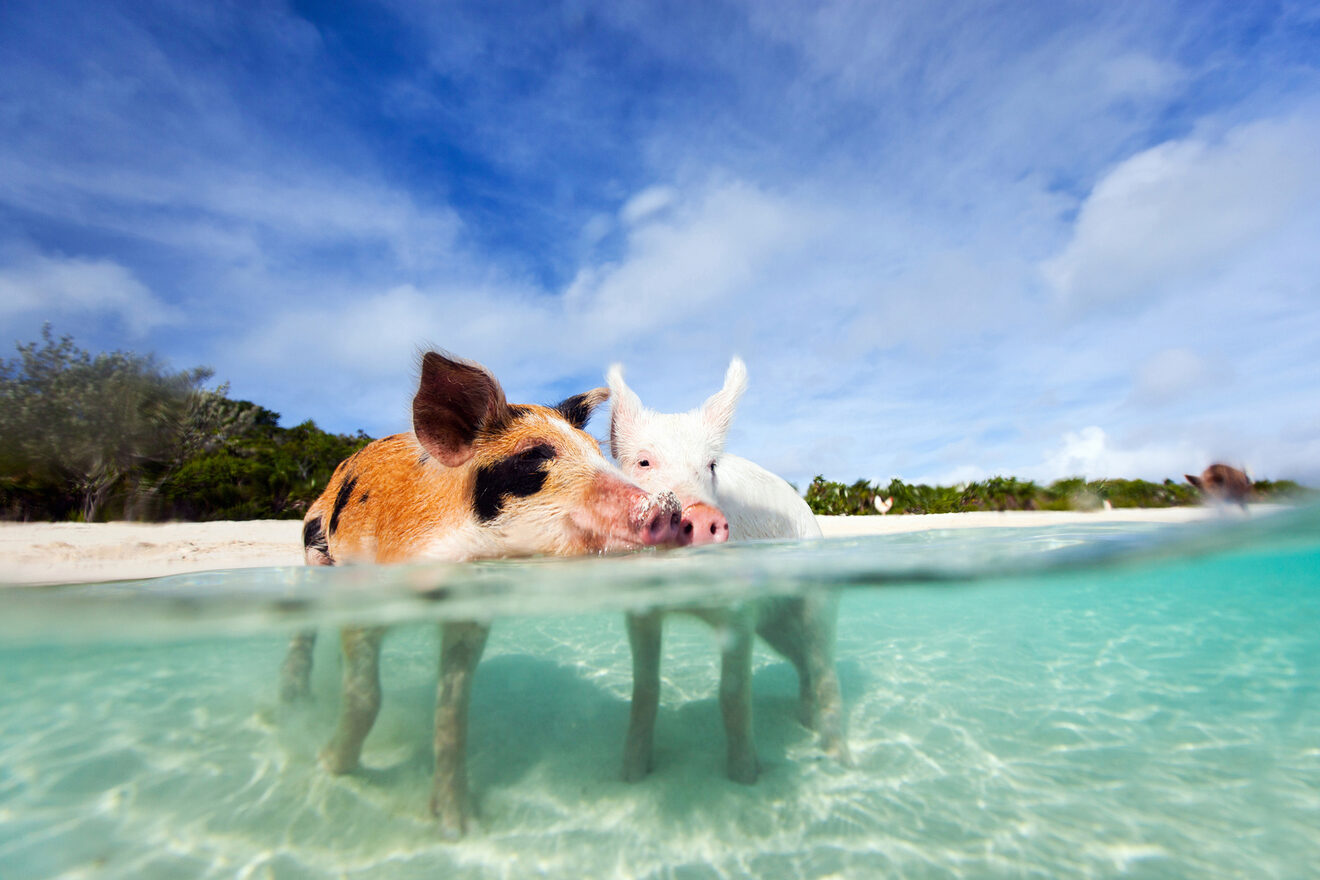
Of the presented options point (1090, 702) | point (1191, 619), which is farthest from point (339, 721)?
point (1191, 619)

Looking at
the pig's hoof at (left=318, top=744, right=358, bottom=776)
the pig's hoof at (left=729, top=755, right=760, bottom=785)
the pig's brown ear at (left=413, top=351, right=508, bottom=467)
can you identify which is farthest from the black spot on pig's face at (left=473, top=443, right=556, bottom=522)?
the pig's hoof at (left=729, top=755, right=760, bottom=785)

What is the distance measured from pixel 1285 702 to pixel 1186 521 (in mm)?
2369

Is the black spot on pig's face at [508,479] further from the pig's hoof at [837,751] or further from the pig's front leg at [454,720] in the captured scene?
the pig's hoof at [837,751]

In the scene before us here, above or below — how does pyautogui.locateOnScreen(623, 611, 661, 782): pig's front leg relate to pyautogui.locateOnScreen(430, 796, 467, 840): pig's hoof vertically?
above

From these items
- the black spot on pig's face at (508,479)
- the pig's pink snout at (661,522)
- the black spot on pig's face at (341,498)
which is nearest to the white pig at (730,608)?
the pig's pink snout at (661,522)

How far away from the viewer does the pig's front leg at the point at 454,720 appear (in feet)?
9.71

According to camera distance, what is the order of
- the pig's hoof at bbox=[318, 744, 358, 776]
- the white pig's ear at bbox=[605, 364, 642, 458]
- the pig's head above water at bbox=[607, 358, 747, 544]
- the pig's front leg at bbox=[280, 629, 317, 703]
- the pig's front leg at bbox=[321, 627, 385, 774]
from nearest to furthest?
the pig's front leg at bbox=[321, 627, 385, 774], the pig's head above water at bbox=[607, 358, 747, 544], the pig's hoof at bbox=[318, 744, 358, 776], the white pig's ear at bbox=[605, 364, 642, 458], the pig's front leg at bbox=[280, 629, 317, 703]

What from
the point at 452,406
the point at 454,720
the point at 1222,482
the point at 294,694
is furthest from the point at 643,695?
the point at 1222,482

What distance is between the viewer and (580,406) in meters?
3.84

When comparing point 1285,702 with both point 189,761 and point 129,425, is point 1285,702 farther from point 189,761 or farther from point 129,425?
point 129,425

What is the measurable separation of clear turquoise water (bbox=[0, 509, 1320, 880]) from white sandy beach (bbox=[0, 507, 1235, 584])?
74 cm

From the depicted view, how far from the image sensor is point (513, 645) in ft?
22.5

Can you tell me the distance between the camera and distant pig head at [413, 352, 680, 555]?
8.64 ft

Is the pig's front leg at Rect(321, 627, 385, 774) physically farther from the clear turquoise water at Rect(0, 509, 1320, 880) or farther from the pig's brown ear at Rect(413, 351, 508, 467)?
the pig's brown ear at Rect(413, 351, 508, 467)
